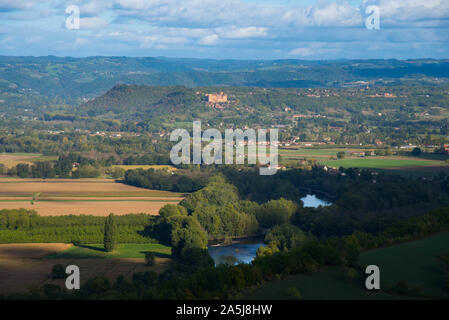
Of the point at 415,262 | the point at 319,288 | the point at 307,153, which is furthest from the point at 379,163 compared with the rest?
the point at 319,288

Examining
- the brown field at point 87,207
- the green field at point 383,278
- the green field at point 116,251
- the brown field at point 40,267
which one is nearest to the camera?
the green field at point 383,278

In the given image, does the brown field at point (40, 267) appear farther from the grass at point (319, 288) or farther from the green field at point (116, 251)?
the grass at point (319, 288)

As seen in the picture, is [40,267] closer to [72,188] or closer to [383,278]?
[383,278]

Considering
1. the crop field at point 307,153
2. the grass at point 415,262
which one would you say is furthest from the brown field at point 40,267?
the crop field at point 307,153

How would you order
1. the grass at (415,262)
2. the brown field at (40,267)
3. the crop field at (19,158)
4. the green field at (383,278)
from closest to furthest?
the green field at (383,278) → the grass at (415,262) → the brown field at (40,267) → the crop field at (19,158)

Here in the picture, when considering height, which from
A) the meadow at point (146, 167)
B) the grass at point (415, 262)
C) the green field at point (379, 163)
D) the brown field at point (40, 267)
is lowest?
the meadow at point (146, 167)

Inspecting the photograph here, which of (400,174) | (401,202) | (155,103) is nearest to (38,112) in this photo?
(155,103)
